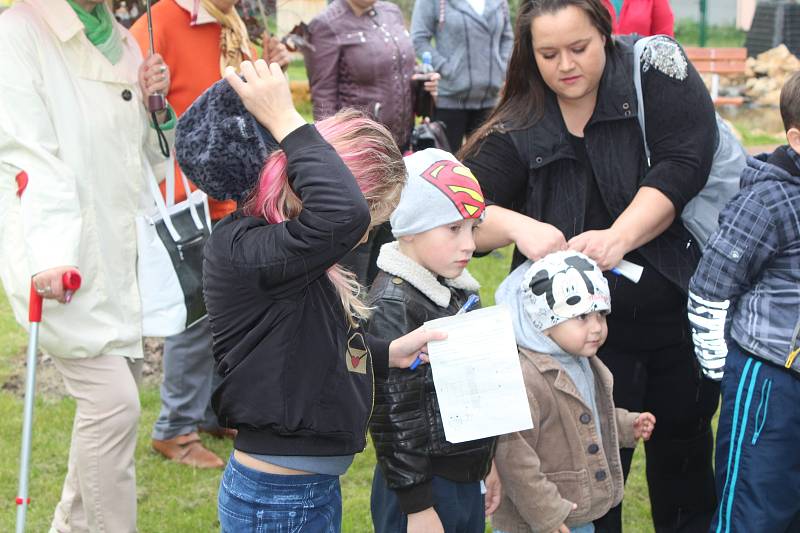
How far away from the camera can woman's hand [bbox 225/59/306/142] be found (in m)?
2.33

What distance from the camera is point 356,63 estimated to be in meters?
6.32

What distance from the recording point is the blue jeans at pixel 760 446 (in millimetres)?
3275

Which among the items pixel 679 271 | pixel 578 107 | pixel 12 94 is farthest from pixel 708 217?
pixel 12 94

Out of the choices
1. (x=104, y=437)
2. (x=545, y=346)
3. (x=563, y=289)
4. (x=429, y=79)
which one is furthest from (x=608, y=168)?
(x=429, y=79)

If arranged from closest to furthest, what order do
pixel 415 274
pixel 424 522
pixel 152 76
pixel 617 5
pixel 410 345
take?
pixel 410 345
pixel 424 522
pixel 415 274
pixel 152 76
pixel 617 5

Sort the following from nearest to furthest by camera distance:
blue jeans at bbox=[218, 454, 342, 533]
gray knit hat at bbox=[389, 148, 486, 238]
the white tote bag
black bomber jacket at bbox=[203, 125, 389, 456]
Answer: black bomber jacket at bbox=[203, 125, 389, 456], blue jeans at bbox=[218, 454, 342, 533], gray knit hat at bbox=[389, 148, 486, 238], the white tote bag

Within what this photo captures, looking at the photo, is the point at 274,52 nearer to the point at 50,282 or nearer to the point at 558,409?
the point at 50,282

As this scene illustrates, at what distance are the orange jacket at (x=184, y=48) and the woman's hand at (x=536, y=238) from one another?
1.69 meters

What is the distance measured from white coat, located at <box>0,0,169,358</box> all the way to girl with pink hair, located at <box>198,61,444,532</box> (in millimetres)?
1066

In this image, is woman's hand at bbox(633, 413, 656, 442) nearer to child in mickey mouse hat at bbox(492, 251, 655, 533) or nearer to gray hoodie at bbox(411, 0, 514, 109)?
child in mickey mouse hat at bbox(492, 251, 655, 533)

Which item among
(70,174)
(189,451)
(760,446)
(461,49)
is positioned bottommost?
(189,451)

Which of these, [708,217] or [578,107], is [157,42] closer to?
[578,107]

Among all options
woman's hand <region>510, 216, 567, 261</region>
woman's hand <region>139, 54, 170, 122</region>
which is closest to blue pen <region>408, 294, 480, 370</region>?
woman's hand <region>510, 216, 567, 261</region>

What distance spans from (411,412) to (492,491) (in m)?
0.49
